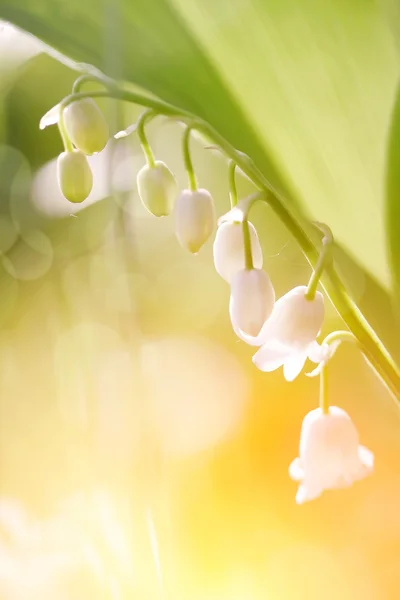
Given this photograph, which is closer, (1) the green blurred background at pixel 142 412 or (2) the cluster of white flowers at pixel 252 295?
(2) the cluster of white flowers at pixel 252 295

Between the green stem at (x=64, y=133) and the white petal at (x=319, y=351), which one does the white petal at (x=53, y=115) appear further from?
the white petal at (x=319, y=351)

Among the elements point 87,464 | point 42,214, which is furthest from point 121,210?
point 87,464

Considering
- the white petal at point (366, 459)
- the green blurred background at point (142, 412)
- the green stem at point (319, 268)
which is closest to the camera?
the green stem at point (319, 268)

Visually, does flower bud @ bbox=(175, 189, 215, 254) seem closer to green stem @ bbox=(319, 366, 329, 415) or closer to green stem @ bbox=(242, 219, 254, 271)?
green stem @ bbox=(242, 219, 254, 271)

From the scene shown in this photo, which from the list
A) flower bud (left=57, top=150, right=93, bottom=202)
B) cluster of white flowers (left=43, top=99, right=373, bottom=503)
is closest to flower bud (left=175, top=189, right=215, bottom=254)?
cluster of white flowers (left=43, top=99, right=373, bottom=503)

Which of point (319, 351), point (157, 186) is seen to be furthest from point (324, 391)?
point (157, 186)

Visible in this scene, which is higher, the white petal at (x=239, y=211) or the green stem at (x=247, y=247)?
the white petal at (x=239, y=211)

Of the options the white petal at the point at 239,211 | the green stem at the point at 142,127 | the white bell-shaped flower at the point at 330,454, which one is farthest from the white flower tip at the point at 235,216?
the white bell-shaped flower at the point at 330,454
